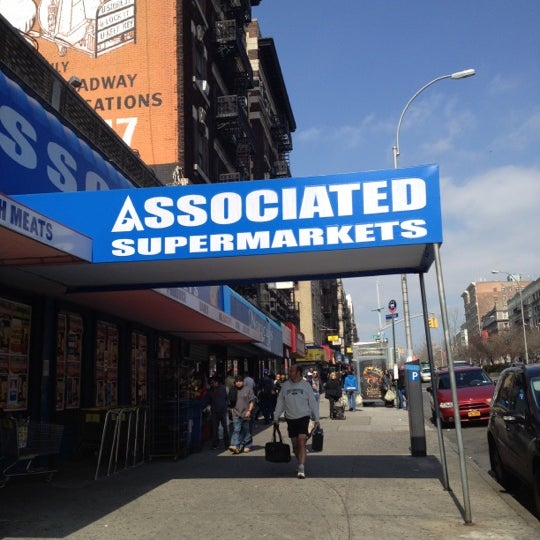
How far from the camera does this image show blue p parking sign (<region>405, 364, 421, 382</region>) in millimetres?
12398

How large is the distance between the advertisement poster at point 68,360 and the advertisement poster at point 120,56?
11775 mm

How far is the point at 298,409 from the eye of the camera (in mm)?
9516

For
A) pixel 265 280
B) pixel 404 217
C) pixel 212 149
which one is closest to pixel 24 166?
pixel 265 280

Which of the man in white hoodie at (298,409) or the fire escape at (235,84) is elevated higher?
the fire escape at (235,84)

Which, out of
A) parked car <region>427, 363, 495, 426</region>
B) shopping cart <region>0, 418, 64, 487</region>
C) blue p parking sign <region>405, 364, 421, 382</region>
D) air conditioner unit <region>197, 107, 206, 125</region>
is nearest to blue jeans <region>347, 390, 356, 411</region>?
parked car <region>427, 363, 495, 426</region>

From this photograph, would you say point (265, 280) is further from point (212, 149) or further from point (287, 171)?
point (287, 171)

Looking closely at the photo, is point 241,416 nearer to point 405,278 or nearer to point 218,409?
point 218,409

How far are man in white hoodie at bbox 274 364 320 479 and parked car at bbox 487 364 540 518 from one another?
2689 millimetres

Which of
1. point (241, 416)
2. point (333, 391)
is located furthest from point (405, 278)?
point (241, 416)

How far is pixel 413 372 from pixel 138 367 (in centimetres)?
678

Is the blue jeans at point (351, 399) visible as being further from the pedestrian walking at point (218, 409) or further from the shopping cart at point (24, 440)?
the shopping cart at point (24, 440)

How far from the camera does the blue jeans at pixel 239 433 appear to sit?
12.5 meters

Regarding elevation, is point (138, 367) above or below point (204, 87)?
below

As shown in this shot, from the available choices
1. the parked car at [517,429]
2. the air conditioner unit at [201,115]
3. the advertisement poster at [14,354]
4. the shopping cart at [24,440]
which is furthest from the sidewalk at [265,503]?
the air conditioner unit at [201,115]
